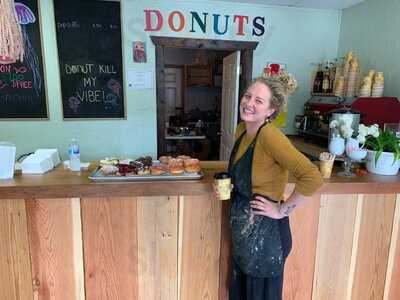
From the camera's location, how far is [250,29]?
3.26 meters

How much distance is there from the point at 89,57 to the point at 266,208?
2.61 meters

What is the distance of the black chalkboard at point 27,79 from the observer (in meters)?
2.84

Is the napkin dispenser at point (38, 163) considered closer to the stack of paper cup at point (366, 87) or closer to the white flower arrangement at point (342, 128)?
the white flower arrangement at point (342, 128)

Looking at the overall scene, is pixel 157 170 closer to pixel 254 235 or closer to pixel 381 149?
pixel 254 235

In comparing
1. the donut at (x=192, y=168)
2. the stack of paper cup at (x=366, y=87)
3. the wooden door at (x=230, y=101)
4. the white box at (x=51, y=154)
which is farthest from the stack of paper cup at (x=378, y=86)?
the white box at (x=51, y=154)

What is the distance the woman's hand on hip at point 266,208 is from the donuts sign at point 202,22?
249 centimetres

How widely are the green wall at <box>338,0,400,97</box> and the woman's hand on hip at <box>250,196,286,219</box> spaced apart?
206 cm

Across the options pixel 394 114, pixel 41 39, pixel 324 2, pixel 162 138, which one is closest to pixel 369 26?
pixel 324 2

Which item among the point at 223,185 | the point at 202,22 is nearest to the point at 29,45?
the point at 202,22

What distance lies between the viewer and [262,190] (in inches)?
A: 46.0

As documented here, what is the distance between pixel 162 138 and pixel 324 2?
226 cm

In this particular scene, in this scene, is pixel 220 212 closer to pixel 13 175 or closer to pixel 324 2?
pixel 13 175

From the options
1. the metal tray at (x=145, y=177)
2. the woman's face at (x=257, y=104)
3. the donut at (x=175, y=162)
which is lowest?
the metal tray at (x=145, y=177)

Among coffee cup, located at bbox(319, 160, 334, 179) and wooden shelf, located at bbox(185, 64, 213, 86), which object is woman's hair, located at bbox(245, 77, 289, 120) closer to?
coffee cup, located at bbox(319, 160, 334, 179)
